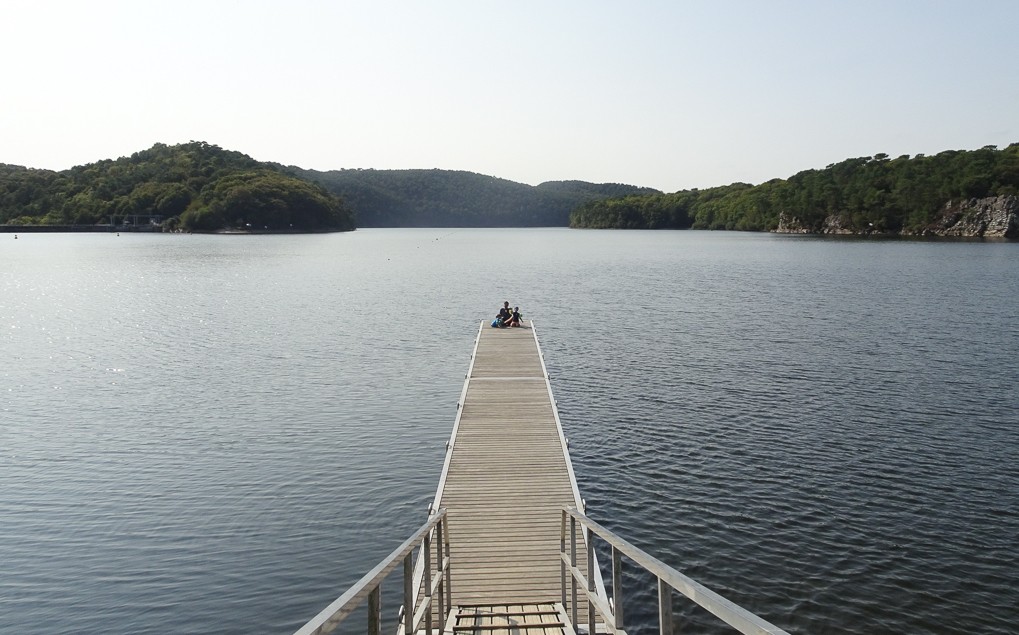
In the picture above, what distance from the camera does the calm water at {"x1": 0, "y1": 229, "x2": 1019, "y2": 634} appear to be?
1285cm

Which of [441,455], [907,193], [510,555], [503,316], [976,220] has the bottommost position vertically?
[441,455]

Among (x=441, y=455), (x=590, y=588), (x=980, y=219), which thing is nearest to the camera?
(x=590, y=588)

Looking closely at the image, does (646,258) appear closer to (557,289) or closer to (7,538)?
(557,289)

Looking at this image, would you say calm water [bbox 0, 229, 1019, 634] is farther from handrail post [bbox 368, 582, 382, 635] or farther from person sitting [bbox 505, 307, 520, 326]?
handrail post [bbox 368, 582, 382, 635]

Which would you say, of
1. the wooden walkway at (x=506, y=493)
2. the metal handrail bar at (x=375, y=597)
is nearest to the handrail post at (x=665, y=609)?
the metal handrail bar at (x=375, y=597)

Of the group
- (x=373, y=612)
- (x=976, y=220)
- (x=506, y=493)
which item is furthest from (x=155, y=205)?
(x=373, y=612)

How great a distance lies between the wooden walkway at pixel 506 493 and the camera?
1132 cm

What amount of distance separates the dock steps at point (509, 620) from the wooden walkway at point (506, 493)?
0.19 metres

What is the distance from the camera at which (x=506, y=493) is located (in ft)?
48.2

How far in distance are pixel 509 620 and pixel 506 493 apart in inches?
196

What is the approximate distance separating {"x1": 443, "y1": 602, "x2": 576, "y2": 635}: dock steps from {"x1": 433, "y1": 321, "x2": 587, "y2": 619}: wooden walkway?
0.19 meters

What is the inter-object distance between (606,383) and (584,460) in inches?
332

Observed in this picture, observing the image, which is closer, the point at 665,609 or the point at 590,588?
the point at 665,609

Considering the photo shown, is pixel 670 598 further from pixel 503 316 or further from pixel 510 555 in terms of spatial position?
pixel 503 316
